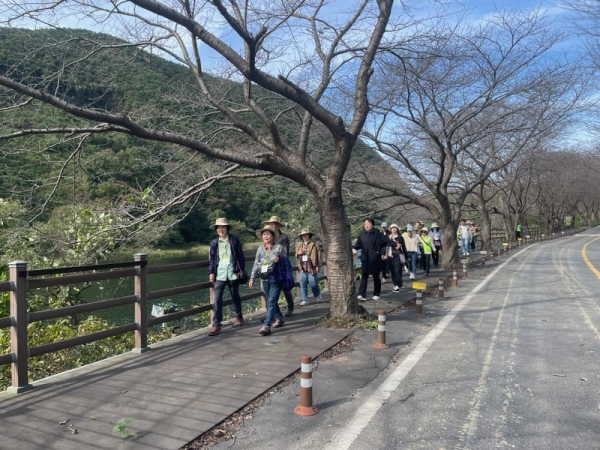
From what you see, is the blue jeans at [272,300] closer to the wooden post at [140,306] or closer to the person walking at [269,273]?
the person walking at [269,273]

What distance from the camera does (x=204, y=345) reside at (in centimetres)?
696

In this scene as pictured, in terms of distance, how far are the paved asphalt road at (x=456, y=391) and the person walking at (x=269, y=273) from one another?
4.56ft

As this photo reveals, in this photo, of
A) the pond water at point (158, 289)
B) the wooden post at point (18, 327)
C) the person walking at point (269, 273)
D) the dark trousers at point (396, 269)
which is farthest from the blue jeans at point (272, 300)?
the dark trousers at point (396, 269)

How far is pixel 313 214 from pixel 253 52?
11697 mm

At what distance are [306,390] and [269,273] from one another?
359cm

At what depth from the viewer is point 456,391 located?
16.4 ft

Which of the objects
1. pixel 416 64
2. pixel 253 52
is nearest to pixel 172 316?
pixel 253 52

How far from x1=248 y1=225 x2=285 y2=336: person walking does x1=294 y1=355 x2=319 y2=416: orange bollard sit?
10.3 ft

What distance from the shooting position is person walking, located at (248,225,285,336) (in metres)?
7.75

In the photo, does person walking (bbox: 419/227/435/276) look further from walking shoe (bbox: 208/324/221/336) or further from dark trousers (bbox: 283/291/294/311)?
walking shoe (bbox: 208/324/221/336)

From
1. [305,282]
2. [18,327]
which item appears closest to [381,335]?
[305,282]

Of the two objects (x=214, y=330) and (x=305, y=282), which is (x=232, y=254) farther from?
(x=305, y=282)

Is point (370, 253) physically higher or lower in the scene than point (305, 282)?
higher

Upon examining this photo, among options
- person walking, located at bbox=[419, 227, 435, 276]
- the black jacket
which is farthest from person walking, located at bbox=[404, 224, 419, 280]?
the black jacket
